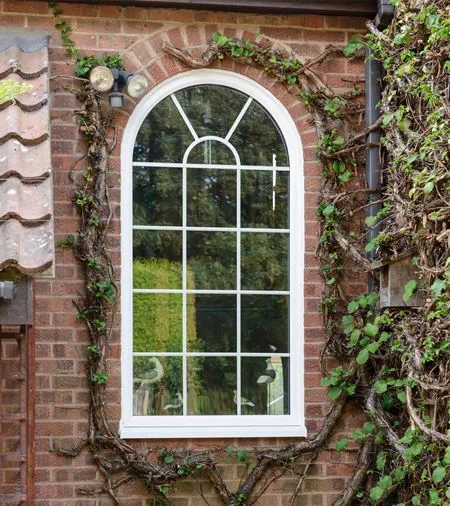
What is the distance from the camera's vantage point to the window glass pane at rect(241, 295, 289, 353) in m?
6.80

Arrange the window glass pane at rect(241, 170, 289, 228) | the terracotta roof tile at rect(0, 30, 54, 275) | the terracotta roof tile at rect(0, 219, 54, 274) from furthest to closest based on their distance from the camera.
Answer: the window glass pane at rect(241, 170, 289, 228)
the terracotta roof tile at rect(0, 30, 54, 275)
the terracotta roof tile at rect(0, 219, 54, 274)

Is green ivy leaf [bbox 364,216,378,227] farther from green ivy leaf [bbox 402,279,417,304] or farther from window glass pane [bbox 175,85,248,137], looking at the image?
window glass pane [bbox 175,85,248,137]

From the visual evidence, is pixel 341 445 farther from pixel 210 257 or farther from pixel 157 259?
pixel 157 259

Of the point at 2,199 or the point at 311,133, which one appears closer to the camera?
the point at 2,199

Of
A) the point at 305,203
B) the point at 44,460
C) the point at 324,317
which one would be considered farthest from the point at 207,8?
the point at 44,460

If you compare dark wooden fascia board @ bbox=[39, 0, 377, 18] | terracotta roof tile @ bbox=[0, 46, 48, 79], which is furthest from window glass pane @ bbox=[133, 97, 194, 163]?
terracotta roof tile @ bbox=[0, 46, 48, 79]

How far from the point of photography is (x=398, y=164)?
645cm

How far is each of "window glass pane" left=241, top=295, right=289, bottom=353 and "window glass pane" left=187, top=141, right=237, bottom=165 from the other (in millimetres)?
899

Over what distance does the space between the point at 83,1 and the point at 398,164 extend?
88.0 inches

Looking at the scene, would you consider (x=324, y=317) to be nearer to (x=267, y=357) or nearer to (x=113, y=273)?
(x=267, y=357)

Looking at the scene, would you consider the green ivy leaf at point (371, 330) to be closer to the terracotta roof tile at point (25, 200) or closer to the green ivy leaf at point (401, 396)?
the green ivy leaf at point (401, 396)

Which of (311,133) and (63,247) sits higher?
(311,133)

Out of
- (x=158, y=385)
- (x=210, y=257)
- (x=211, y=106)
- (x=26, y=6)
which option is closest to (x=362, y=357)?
(x=210, y=257)

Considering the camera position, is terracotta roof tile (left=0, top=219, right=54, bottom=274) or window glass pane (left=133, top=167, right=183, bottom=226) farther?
window glass pane (left=133, top=167, right=183, bottom=226)
